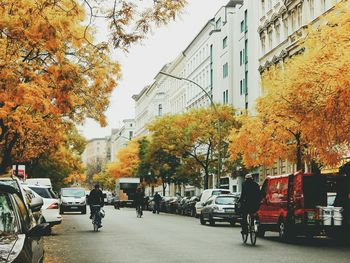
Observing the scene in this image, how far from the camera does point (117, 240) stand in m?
22.1

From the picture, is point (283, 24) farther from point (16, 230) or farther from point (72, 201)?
point (16, 230)

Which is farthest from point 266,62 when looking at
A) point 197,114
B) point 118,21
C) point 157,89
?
point 157,89

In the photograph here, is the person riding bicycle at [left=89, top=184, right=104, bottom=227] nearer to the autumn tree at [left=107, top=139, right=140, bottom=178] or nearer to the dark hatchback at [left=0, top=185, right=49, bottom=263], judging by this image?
the dark hatchback at [left=0, top=185, right=49, bottom=263]

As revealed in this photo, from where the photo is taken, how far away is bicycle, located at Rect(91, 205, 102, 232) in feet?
89.5

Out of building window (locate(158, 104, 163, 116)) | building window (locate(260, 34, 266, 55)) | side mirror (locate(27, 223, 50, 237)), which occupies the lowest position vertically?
side mirror (locate(27, 223, 50, 237))

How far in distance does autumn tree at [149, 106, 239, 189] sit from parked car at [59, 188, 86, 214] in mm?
10640

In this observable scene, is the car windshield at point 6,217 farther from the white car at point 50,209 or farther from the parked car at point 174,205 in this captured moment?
the parked car at point 174,205

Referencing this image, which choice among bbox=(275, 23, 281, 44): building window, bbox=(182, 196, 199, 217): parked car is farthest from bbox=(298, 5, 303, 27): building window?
bbox=(182, 196, 199, 217): parked car

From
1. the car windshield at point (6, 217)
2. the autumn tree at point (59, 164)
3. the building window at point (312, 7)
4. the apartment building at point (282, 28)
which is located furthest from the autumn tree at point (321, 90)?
the autumn tree at point (59, 164)

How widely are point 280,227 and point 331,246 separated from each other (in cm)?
232

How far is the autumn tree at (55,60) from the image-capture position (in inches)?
496

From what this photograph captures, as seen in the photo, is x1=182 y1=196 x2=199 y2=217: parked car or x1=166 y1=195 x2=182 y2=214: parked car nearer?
x1=182 y1=196 x2=199 y2=217: parked car

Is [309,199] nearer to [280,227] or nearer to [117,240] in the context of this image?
[280,227]

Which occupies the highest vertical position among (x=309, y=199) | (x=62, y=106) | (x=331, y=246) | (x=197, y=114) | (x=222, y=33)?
(x=222, y=33)
